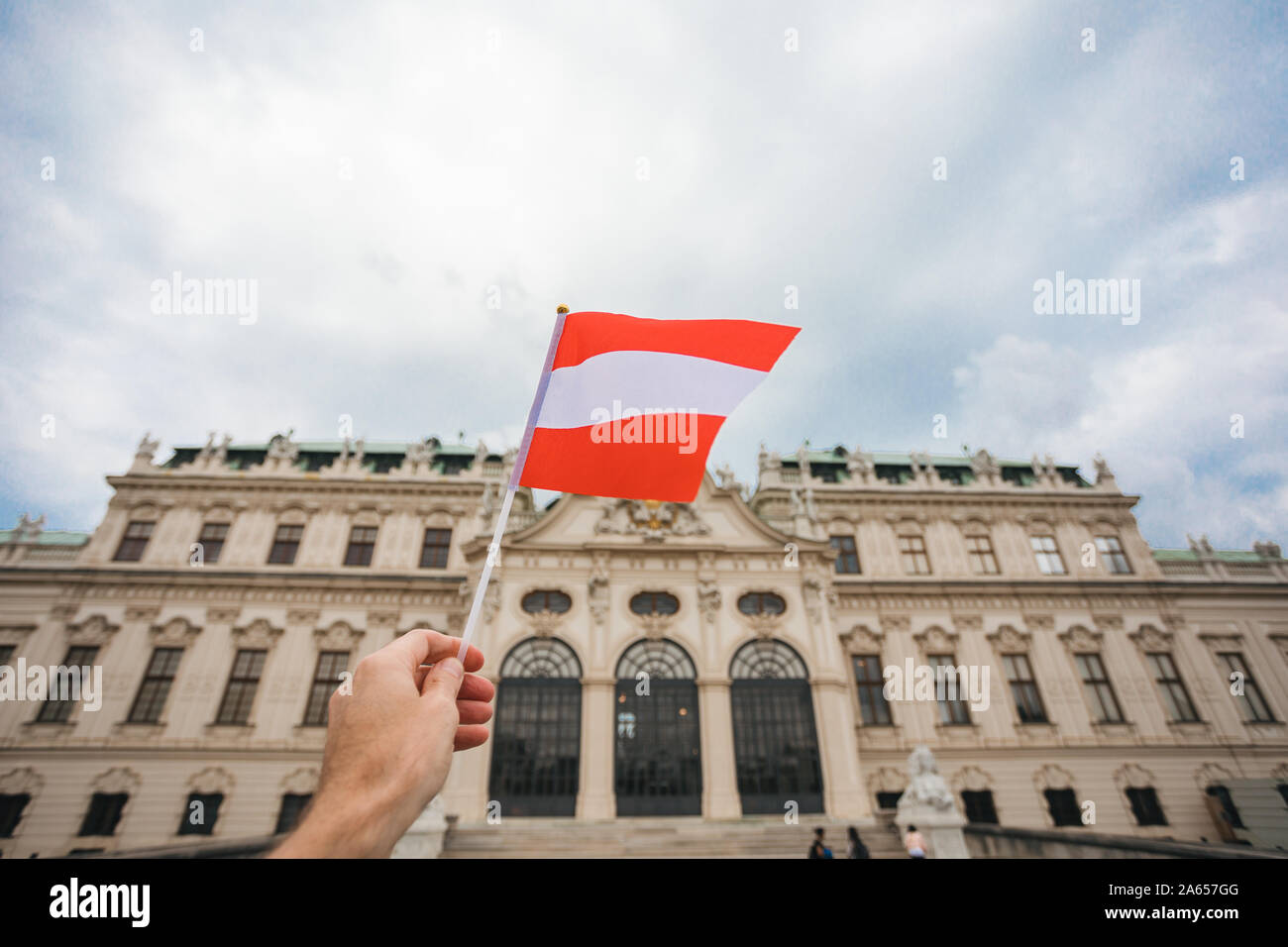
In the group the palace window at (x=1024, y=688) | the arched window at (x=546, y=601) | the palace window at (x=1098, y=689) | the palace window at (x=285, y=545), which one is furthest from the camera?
the palace window at (x=285, y=545)

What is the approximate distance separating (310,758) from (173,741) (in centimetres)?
504

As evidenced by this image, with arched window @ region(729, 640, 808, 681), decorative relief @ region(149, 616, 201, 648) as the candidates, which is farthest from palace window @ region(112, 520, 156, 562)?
arched window @ region(729, 640, 808, 681)

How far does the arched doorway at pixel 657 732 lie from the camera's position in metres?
17.6

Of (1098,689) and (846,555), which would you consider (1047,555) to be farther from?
(846,555)

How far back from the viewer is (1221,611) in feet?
83.1

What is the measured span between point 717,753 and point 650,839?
347 centimetres

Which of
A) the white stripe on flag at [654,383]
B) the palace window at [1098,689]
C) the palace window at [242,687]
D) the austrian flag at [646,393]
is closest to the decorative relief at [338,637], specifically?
the palace window at [242,687]

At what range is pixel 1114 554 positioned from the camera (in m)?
26.7

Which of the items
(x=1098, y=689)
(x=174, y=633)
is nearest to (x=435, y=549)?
(x=174, y=633)

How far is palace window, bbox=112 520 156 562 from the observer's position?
2438cm

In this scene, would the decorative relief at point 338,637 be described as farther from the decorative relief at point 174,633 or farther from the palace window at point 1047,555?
the palace window at point 1047,555

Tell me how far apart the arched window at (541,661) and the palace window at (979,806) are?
1544 centimetres

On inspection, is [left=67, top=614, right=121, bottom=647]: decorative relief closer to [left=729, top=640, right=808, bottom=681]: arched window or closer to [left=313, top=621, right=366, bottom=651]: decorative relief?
[left=313, top=621, right=366, bottom=651]: decorative relief
